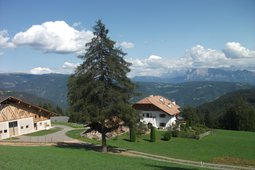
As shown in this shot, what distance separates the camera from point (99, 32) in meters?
37.2

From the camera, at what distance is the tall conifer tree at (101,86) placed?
3584 centimetres

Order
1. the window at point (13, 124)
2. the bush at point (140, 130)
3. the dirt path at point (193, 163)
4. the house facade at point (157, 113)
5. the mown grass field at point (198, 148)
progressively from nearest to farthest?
the dirt path at point (193, 163)
the mown grass field at point (198, 148)
the bush at point (140, 130)
the window at point (13, 124)
the house facade at point (157, 113)

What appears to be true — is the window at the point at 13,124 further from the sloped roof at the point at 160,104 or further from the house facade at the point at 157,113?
the sloped roof at the point at 160,104

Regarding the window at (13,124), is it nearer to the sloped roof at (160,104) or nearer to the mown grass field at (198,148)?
the mown grass field at (198,148)

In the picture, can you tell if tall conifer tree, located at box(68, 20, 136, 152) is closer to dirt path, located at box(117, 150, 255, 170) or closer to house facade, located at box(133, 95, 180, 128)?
dirt path, located at box(117, 150, 255, 170)

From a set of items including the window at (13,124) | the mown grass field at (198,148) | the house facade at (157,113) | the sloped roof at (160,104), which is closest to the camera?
the mown grass field at (198,148)

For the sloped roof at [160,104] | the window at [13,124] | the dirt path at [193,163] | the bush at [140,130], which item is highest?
the sloped roof at [160,104]

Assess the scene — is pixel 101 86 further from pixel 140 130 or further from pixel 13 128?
pixel 13 128

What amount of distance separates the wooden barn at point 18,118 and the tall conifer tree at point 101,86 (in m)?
23.7

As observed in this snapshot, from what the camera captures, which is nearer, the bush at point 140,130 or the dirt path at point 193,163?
the dirt path at point 193,163

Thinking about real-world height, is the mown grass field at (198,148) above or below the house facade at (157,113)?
below

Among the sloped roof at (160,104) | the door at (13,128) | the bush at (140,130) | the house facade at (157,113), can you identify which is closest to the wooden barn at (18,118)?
the door at (13,128)

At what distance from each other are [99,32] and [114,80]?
564 cm

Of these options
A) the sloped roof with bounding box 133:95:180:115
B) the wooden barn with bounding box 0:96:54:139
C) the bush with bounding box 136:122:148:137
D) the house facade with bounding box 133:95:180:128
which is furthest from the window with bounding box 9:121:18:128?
the sloped roof with bounding box 133:95:180:115
